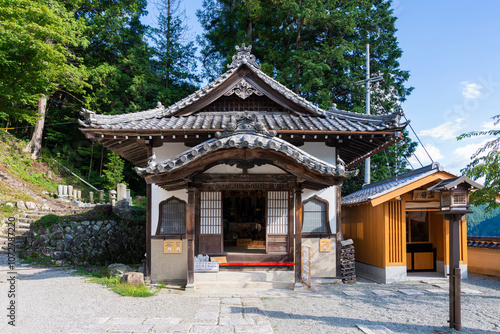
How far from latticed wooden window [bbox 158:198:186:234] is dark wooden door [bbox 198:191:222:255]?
1.90 ft

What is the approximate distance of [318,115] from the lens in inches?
449

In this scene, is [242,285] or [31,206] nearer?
[242,285]

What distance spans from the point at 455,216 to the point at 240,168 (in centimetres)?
523

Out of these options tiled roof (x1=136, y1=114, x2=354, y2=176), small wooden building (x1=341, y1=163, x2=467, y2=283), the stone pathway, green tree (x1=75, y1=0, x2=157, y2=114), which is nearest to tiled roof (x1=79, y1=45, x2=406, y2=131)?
tiled roof (x1=136, y1=114, x2=354, y2=176)

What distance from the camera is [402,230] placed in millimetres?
11094

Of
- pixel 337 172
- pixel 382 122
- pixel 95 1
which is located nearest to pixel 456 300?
pixel 337 172

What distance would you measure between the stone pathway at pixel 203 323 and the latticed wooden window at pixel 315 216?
3.81 metres

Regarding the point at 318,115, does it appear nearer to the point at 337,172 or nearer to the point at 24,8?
the point at 337,172

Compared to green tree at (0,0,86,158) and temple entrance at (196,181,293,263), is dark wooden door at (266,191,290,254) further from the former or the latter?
green tree at (0,0,86,158)

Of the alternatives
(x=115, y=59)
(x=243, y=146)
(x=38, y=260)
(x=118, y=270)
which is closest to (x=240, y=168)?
(x=243, y=146)

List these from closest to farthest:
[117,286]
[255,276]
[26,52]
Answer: [117,286]
[255,276]
[26,52]

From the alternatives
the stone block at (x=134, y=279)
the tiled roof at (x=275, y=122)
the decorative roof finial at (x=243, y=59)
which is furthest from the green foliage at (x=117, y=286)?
the decorative roof finial at (x=243, y=59)

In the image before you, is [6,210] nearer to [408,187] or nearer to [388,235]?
[388,235]

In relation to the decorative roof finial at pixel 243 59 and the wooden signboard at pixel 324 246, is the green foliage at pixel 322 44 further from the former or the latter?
the wooden signboard at pixel 324 246
